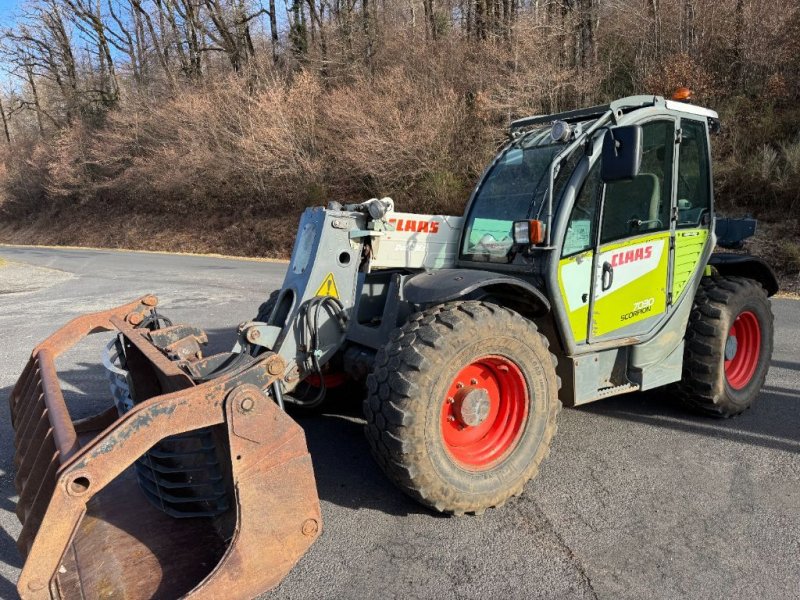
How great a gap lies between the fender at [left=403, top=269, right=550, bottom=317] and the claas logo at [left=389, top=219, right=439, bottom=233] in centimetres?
32

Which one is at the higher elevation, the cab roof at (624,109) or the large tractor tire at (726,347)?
the cab roof at (624,109)

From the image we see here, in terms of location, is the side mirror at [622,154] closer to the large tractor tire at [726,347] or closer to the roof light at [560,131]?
the roof light at [560,131]

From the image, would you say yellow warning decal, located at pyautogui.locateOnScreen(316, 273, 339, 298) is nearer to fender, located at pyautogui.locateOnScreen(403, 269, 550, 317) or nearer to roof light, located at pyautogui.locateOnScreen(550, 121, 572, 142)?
fender, located at pyautogui.locateOnScreen(403, 269, 550, 317)

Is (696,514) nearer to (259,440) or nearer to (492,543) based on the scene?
(492,543)

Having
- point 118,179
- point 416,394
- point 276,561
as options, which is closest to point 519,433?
point 416,394

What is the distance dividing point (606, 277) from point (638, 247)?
0.36 m

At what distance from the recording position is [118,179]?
3244 centimetres

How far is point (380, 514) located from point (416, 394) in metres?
0.83

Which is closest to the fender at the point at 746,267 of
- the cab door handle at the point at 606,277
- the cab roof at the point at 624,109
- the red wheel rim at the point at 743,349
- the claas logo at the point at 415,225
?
the red wheel rim at the point at 743,349

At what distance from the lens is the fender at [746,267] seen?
4957 mm

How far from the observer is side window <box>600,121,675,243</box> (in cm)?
391

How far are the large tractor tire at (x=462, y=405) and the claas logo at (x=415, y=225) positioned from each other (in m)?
0.79

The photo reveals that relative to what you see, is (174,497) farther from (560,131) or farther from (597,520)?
(560,131)

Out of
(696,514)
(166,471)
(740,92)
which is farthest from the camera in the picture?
(740,92)
